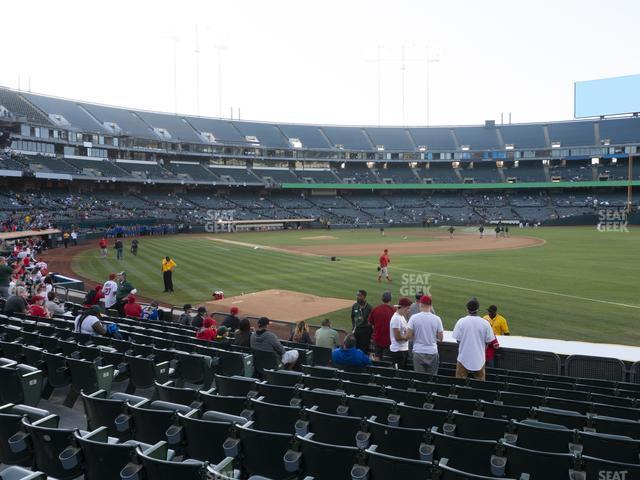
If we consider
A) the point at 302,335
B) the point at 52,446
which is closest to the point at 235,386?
the point at 52,446

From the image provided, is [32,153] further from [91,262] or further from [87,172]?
[91,262]

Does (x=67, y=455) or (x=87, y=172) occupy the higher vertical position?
(x=87, y=172)

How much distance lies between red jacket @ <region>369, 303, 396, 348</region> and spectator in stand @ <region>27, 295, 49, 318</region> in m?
8.61

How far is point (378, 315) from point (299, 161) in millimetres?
93412

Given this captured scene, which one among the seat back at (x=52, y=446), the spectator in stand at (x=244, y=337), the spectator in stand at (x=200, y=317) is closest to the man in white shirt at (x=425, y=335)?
the spectator in stand at (x=244, y=337)

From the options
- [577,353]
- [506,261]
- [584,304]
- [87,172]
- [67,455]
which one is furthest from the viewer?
Result: [87,172]

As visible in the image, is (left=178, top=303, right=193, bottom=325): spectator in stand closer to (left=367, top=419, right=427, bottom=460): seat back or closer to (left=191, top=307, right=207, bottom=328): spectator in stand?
(left=191, top=307, right=207, bottom=328): spectator in stand

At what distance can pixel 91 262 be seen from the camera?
118 feet

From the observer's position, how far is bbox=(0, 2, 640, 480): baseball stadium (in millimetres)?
5051

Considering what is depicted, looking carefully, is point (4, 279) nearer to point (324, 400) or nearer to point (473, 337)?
point (324, 400)

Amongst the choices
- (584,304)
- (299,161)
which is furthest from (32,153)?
(584,304)
